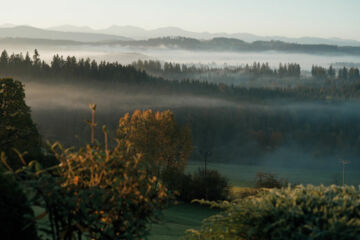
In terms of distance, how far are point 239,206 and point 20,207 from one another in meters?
4.22

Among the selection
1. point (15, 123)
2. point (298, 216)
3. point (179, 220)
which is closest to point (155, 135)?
point (179, 220)

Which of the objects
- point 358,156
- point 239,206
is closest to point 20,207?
point 239,206

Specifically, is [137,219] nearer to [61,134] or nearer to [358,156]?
[61,134]

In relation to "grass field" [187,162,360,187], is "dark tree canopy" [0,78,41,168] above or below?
above

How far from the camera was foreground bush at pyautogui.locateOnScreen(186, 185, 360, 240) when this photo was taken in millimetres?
8266

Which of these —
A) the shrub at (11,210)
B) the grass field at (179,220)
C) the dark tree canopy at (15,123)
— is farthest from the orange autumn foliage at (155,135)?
the shrub at (11,210)

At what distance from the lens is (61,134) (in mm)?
156625

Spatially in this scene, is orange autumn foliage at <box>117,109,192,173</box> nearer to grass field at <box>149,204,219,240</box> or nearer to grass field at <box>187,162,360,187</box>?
grass field at <box>149,204,219,240</box>

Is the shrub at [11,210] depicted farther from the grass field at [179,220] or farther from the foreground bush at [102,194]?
the grass field at [179,220]

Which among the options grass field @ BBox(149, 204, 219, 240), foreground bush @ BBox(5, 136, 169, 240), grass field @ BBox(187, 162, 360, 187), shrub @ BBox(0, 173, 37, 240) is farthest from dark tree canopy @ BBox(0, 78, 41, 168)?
grass field @ BBox(187, 162, 360, 187)

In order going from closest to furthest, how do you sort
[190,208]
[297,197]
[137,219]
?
1. [137,219]
2. [297,197]
3. [190,208]

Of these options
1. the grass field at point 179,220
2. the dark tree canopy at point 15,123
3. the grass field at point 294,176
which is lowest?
the grass field at point 294,176

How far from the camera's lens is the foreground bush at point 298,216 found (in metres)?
8.27

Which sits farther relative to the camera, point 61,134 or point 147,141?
point 61,134
